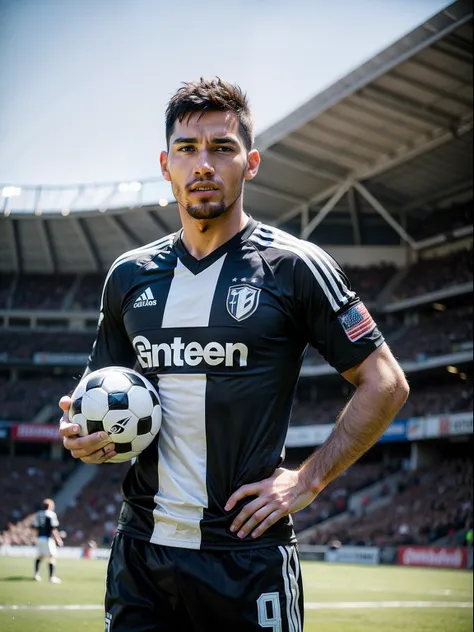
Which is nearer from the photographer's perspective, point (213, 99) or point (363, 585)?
point (213, 99)

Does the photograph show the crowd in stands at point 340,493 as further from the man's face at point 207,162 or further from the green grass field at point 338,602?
the man's face at point 207,162

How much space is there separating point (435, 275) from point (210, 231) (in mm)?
32612

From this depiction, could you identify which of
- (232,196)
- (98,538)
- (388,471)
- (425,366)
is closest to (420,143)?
(425,366)

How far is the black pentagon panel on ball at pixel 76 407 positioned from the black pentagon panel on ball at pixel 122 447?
19 cm

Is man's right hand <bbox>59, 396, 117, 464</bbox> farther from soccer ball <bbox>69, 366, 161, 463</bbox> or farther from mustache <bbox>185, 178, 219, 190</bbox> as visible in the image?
mustache <bbox>185, 178, 219, 190</bbox>

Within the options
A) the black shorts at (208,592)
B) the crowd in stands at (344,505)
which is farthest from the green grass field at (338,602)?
the crowd in stands at (344,505)

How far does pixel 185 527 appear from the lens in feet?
9.54

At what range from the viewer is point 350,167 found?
1288 inches

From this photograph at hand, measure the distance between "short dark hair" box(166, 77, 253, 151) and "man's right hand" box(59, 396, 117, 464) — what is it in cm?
108

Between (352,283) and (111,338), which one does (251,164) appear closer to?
(111,338)

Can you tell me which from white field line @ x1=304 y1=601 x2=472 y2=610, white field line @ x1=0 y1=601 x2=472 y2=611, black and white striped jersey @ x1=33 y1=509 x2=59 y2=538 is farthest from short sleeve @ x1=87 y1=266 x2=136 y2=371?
black and white striped jersey @ x1=33 y1=509 x2=59 y2=538

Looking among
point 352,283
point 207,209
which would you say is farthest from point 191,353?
point 352,283

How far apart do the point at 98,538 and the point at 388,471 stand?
419 inches

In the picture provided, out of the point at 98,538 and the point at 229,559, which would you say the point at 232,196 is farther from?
the point at 98,538
